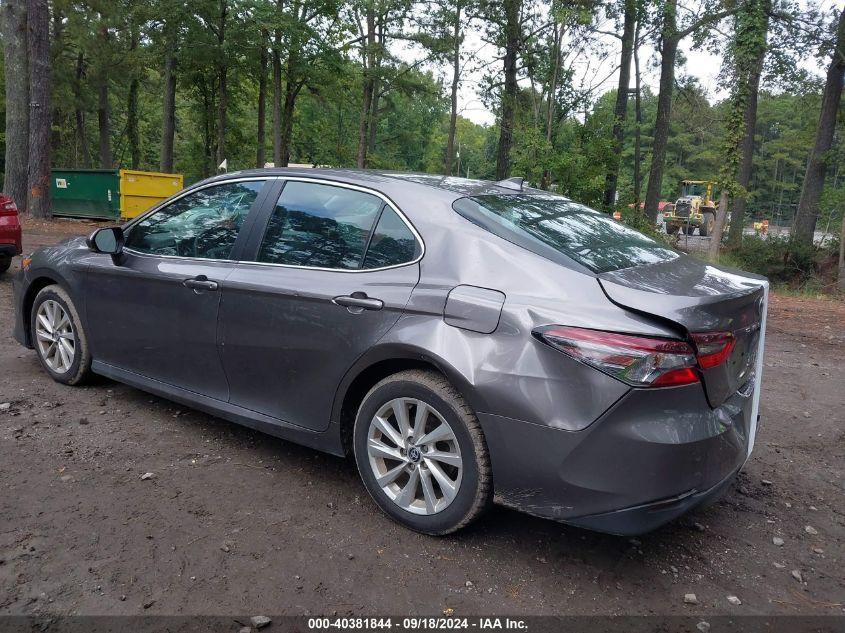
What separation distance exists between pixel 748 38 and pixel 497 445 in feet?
46.6

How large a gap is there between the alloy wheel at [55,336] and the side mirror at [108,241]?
0.67 m

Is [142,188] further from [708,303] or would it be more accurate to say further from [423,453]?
[708,303]

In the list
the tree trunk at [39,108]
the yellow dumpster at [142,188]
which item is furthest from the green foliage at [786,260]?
the tree trunk at [39,108]

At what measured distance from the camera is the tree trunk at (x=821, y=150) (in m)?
21.0

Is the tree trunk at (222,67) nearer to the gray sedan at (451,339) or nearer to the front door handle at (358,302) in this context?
the gray sedan at (451,339)

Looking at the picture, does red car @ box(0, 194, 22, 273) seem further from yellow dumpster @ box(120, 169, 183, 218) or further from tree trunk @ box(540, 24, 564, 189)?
tree trunk @ box(540, 24, 564, 189)

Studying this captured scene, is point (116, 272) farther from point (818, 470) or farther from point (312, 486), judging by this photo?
point (818, 470)

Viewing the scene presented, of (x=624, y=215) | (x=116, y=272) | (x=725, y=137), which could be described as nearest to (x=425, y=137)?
(x=624, y=215)

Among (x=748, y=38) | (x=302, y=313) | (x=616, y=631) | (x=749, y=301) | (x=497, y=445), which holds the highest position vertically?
(x=748, y=38)

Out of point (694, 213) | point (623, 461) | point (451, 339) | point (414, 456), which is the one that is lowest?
point (414, 456)

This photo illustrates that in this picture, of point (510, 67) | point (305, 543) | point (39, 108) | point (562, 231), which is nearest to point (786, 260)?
point (510, 67)

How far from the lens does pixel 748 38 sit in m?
13.6

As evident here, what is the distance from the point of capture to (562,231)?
3.09 metres

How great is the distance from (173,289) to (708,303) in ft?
9.35
